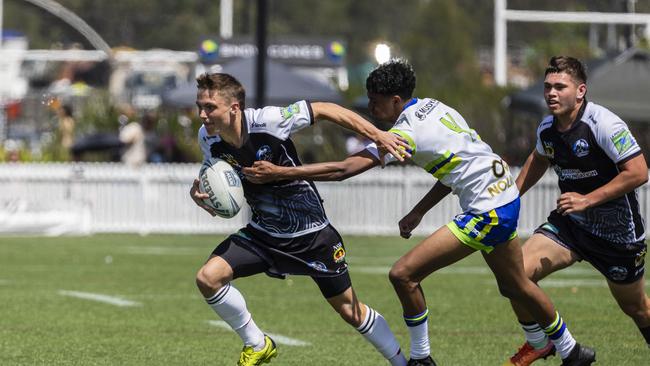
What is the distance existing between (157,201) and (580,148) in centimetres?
1396

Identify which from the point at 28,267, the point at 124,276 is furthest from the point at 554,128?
the point at 28,267

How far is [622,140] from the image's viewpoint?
848 cm

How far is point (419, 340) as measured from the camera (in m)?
8.46

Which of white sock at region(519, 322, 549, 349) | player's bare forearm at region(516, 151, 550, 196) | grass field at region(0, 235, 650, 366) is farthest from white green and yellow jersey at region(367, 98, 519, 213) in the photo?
grass field at region(0, 235, 650, 366)

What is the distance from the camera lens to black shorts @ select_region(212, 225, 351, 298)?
334 inches

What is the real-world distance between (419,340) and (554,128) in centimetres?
164

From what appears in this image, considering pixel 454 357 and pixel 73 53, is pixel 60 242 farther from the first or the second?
pixel 73 53

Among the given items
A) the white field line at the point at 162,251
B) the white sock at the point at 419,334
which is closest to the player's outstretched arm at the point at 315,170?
the white sock at the point at 419,334

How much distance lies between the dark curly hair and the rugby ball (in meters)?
0.99

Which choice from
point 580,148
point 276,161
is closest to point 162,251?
point 276,161

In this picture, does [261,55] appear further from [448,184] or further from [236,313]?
[448,184]

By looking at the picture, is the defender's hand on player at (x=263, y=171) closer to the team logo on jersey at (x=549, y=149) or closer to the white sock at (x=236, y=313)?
the white sock at (x=236, y=313)

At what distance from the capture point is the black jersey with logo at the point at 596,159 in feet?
27.9

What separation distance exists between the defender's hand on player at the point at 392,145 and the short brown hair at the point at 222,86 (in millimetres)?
972
